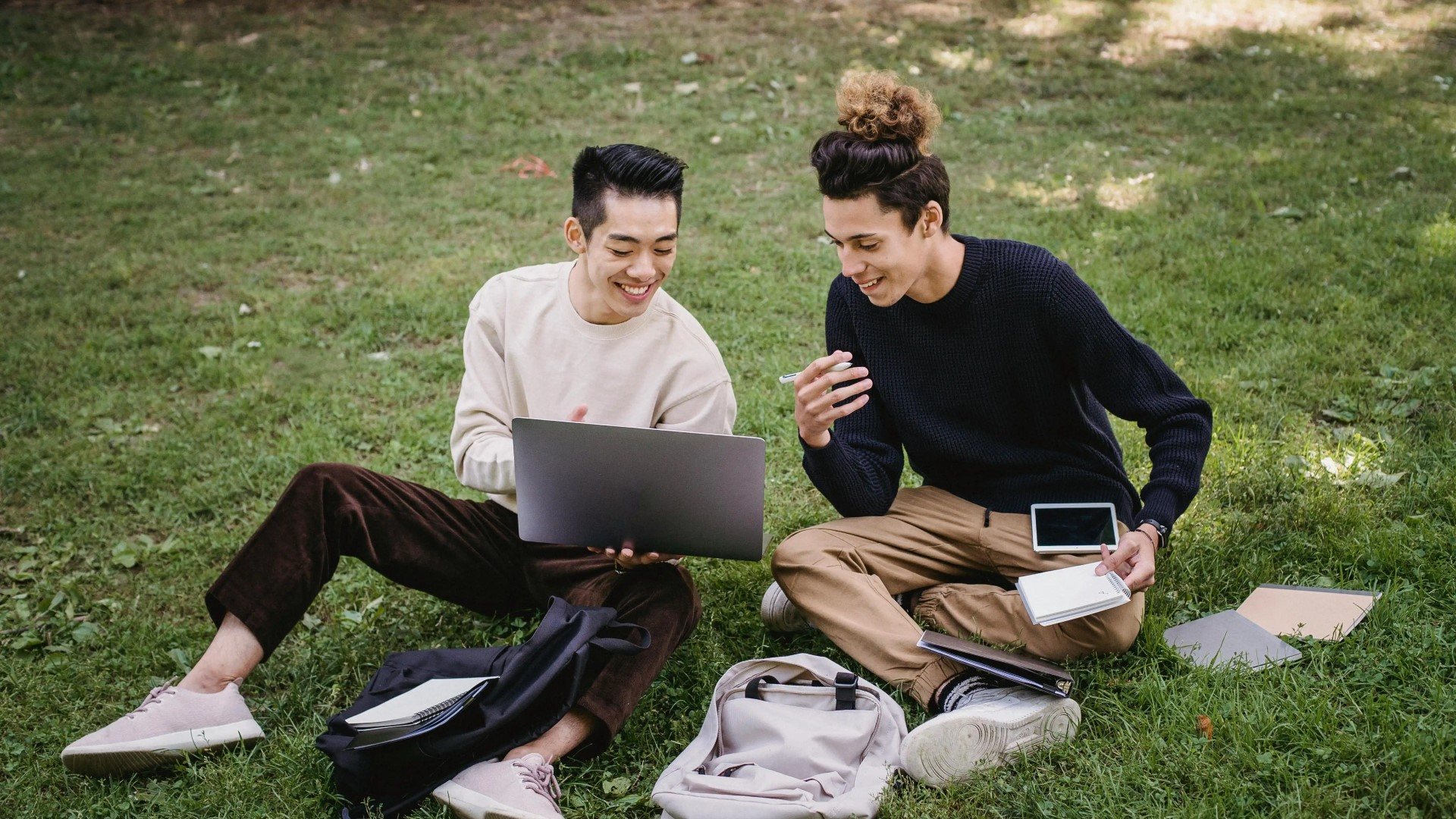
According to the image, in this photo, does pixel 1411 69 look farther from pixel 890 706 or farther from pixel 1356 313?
pixel 890 706

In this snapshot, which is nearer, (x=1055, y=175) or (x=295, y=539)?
(x=295, y=539)

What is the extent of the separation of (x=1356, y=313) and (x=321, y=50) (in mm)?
9170

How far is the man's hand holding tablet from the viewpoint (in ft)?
9.52

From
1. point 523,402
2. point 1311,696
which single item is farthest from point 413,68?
point 1311,696

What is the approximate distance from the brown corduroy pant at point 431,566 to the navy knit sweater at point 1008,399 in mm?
685

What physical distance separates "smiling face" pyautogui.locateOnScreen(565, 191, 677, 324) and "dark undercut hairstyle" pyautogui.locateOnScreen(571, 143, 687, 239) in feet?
0.07

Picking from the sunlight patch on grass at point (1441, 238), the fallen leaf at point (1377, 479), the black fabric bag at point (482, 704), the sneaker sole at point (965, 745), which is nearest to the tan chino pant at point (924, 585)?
the sneaker sole at point (965, 745)

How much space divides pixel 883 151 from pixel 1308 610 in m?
1.84

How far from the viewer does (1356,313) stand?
4965mm

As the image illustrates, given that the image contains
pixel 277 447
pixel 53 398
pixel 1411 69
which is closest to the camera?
pixel 277 447

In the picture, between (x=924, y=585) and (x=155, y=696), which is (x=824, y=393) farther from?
(x=155, y=696)

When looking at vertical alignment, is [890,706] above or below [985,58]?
below

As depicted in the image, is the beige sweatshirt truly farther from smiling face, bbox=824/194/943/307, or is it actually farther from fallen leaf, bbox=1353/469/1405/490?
fallen leaf, bbox=1353/469/1405/490

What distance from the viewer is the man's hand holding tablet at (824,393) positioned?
2900 millimetres
